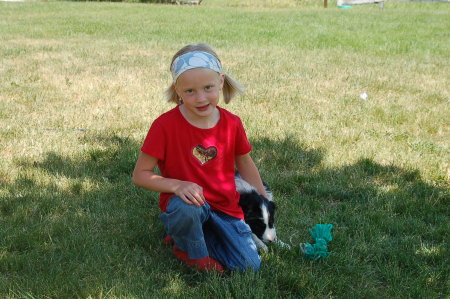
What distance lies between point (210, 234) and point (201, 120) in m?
0.73

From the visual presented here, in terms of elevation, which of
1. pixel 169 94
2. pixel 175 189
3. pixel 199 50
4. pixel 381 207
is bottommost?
pixel 381 207

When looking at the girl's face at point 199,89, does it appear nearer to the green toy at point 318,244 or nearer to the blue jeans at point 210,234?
the blue jeans at point 210,234

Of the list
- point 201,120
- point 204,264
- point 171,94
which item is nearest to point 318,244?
point 204,264

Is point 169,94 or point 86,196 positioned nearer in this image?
point 169,94

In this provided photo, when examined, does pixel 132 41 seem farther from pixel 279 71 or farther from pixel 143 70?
pixel 279 71

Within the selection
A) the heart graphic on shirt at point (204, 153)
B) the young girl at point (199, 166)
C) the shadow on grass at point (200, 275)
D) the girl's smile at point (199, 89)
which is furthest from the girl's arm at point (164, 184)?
the shadow on grass at point (200, 275)

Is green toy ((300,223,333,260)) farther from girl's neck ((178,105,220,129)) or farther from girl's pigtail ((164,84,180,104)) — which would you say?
girl's pigtail ((164,84,180,104))

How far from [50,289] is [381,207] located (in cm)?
259

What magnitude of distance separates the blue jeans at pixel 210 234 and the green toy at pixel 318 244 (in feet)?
1.15

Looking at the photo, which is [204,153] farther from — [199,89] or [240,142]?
[199,89]

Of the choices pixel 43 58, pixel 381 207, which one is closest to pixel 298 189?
pixel 381 207

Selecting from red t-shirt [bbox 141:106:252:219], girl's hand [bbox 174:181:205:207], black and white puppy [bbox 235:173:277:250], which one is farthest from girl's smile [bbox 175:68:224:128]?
black and white puppy [bbox 235:173:277:250]

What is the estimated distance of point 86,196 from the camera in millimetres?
4289

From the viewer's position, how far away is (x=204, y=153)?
329cm
